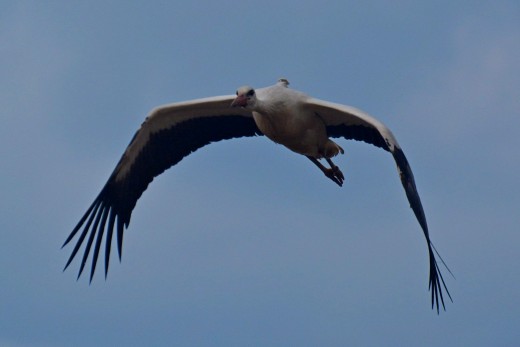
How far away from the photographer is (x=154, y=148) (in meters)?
18.8

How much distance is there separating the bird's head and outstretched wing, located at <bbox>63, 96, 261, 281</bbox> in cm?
94

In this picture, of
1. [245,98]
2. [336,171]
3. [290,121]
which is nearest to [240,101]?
[245,98]

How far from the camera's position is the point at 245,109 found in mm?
17984

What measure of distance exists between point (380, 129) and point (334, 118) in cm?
109

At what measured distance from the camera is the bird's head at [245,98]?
17.0 m

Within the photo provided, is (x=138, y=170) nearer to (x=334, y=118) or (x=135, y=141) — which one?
(x=135, y=141)

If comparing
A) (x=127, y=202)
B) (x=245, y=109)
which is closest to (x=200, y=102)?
(x=245, y=109)

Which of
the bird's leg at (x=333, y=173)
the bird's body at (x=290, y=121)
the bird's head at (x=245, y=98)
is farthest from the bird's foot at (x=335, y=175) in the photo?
the bird's head at (x=245, y=98)

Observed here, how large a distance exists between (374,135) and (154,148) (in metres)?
2.84

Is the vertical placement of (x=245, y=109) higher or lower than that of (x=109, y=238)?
higher

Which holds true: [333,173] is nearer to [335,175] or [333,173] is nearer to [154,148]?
[335,175]

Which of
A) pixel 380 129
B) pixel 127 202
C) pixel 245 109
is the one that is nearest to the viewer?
pixel 380 129

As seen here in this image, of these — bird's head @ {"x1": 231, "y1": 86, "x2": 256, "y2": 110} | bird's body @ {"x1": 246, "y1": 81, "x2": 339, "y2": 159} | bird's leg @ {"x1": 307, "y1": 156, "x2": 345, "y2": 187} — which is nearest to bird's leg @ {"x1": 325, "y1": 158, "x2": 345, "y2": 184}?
bird's leg @ {"x1": 307, "y1": 156, "x2": 345, "y2": 187}

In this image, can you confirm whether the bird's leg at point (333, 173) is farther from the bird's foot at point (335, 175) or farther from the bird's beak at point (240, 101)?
the bird's beak at point (240, 101)
